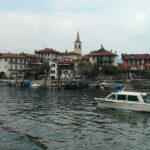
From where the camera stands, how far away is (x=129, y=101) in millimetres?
30953

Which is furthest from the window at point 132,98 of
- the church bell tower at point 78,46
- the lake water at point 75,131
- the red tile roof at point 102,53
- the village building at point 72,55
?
the church bell tower at point 78,46

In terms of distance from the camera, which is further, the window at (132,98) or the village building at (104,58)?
the village building at (104,58)

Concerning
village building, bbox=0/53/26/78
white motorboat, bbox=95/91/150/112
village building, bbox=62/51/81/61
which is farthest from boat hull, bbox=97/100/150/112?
village building, bbox=62/51/81/61

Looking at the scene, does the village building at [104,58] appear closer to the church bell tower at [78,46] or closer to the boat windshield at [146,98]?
the church bell tower at [78,46]

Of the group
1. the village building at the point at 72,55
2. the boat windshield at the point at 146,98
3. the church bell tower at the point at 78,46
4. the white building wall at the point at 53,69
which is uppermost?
the church bell tower at the point at 78,46

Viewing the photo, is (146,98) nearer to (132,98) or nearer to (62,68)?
(132,98)

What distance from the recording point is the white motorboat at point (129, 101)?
2983 centimetres

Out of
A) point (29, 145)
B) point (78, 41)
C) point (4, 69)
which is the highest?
point (78, 41)

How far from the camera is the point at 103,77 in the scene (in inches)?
4638

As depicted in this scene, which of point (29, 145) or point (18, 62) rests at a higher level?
point (18, 62)

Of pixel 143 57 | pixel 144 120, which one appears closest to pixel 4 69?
pixel 143 57

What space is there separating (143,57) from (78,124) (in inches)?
4116

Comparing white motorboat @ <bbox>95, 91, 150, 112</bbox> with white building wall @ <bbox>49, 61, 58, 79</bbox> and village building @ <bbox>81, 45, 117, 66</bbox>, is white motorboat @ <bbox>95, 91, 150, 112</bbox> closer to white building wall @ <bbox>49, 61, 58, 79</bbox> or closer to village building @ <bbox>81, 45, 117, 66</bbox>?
village building @ <bbox>81, 45, 117, 66</bbox>

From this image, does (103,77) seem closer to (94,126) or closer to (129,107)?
(129,107)
